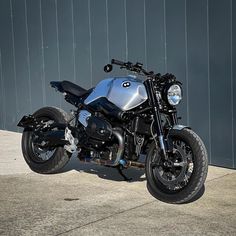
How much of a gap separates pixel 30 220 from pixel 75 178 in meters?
1.57

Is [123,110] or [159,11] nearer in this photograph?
[123,110]

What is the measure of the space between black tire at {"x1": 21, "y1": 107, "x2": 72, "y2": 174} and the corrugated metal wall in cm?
149

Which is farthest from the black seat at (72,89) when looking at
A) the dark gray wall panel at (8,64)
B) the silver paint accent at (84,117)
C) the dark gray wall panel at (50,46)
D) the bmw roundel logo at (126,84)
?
the dark gray wall panel at (8,64)

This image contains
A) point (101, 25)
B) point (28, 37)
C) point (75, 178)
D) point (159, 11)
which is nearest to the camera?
point (75, 178)

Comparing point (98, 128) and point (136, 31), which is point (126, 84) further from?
point (136, 31)

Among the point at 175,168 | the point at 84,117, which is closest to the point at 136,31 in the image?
the point at 84,117

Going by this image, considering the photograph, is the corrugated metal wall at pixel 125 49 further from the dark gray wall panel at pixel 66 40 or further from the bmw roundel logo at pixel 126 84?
the bmw roundel logo at pixel 126 84

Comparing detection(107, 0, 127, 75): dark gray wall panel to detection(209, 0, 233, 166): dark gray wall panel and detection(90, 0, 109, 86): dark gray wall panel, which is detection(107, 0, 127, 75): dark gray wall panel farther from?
detection(209, 0, 233, 166): dark gray wall panel

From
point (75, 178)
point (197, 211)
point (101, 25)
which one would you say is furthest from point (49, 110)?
point (197, 211)

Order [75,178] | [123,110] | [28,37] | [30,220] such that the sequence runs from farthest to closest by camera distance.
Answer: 1. [28,37]
2. [75,178]
3. [123,110]
4. [30,220]

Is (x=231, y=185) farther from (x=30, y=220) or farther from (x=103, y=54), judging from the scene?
(x=103, y=54)

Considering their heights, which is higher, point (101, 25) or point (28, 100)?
point (101, 25)

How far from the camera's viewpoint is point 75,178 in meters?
5.96

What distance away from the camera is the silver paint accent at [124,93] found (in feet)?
17.0
